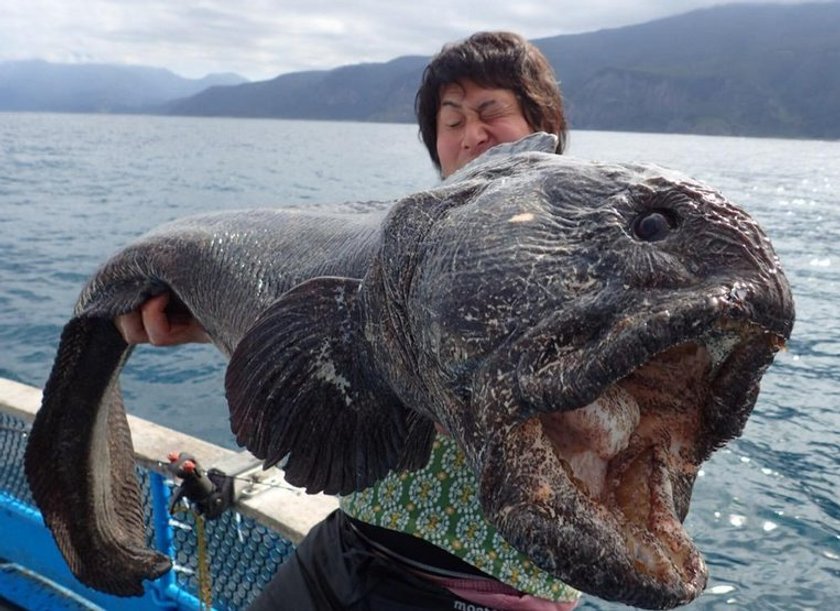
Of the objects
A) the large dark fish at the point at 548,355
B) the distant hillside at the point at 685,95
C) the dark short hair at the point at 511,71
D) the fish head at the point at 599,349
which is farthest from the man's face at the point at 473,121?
the distant hillside at the point at 685,95

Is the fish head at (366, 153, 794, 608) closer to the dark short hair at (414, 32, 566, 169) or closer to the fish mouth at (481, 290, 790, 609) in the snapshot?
the fish mouth at (481, 290, 790, 609)

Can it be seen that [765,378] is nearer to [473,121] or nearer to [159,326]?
[473,121]

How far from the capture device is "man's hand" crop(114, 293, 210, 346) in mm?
2760

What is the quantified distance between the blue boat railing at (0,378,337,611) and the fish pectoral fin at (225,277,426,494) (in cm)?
154

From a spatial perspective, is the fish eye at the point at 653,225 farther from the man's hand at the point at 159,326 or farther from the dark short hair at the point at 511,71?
the man's hand at the point at 159,326

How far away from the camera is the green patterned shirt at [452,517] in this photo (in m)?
2.05

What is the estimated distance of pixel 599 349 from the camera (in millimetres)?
1167

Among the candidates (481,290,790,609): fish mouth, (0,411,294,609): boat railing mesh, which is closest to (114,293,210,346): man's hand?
Answer: (0,411,294,609): boat railing mesh

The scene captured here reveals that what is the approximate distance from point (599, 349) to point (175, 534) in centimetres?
355

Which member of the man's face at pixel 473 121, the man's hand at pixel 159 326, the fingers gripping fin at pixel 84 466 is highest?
the man's face at pixel 473 121

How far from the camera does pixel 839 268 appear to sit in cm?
1600

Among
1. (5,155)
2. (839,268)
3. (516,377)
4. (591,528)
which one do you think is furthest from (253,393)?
(5,155)

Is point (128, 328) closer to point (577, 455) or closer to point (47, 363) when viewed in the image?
point (577, 455)

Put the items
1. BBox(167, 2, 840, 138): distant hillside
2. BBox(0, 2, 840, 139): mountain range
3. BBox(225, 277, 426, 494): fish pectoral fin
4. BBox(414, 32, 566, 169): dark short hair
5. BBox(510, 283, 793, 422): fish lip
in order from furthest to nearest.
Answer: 1. BBox(167, 2, 840, 138): distant hillside
2. BBox(0, 2, 840, 139): mountain range
3. BBox(414, 32, 566, 169): dark short hair
4. BBox(225, 277, 426, 494): fish pectoral fin
5. BBox(510, 283, 793, 422): fish lip
